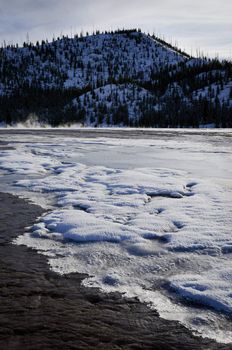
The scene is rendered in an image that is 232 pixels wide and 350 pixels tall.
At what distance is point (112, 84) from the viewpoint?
100875mm

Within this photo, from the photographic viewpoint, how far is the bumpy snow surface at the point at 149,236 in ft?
12.4

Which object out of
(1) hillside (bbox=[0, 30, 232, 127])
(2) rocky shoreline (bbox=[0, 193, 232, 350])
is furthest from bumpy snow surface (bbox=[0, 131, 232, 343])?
(1) hillside (bbox=[0, 30, 232, 127])

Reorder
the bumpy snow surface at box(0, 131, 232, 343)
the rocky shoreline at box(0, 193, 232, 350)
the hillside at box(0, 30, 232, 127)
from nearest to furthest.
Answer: the rocky shoreline at box(0, 193, 232, 350), the bumpy snow surface at box(0, 131, 232, 343), the hillside at box(0, 30, 232, 127)

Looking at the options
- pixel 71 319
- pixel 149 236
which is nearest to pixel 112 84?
pixel 149 236

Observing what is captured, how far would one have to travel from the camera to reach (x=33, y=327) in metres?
3.20

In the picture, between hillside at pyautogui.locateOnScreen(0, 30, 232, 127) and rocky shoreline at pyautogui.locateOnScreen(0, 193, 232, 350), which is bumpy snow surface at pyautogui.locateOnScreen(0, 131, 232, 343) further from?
hillside at pyautogui.locateOnScreen(0, 30, 232, 127)

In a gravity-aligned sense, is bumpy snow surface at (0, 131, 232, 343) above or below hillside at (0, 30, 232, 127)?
below

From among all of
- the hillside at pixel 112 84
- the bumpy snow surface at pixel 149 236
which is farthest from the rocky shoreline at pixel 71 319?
the hillside at pixel 112 84

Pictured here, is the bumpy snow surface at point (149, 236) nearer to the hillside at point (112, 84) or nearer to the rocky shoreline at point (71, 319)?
the rocky shoreline at point (71, 319)

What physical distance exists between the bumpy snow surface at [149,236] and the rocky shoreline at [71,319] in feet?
0.60

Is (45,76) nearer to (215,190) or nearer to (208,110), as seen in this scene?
(208,110)

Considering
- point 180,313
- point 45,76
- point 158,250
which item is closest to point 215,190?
point 158,250

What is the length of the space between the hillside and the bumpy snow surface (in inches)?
2410

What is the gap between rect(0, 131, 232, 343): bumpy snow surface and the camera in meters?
3.77
